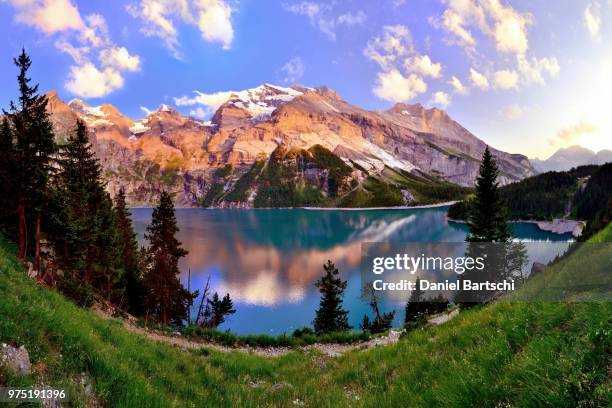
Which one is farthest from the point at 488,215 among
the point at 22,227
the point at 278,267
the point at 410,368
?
the point at 278,267

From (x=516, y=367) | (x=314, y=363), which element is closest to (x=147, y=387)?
(x=516, y=367)

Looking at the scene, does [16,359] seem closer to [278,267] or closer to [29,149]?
[29,149]

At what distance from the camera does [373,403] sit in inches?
261

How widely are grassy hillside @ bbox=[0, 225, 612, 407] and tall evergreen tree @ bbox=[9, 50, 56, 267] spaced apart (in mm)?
26240

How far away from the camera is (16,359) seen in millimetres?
5254

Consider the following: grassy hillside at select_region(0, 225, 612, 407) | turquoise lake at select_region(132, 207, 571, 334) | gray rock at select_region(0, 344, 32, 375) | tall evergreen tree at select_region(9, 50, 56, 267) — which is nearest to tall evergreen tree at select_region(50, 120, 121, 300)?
tall evergreen tree at select_region(9, 50, 56, 267)

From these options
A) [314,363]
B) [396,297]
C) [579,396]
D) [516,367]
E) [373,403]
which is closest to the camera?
[579,396]

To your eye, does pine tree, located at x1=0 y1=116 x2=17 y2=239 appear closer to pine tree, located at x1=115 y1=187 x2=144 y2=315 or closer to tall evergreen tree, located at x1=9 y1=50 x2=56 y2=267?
tall evergreen tree, located at x1=9 y1=50 x2=56 y2=267

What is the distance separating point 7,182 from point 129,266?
25.8m

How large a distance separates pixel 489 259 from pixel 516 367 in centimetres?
2875

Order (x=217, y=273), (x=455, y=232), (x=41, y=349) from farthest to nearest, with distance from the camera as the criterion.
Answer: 1. (x=455, y=232)
2. (x=217, y=273)
3. (x=41, y=349)

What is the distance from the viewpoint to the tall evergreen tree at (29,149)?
29.2 meters

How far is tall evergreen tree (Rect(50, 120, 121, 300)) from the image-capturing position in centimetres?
3341

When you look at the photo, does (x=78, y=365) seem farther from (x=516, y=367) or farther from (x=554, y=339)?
(x=554, y=339)
